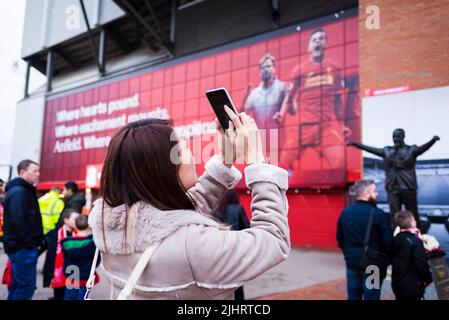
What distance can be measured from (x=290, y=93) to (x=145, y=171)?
427 inches

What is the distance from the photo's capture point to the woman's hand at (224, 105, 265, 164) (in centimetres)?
104

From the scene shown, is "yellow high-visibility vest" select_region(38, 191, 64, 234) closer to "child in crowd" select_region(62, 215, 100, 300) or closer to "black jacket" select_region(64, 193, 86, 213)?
"black jacket" select_region(64, 193, 86, 213)

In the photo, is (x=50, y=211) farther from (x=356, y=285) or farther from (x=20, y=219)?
(x=356, y=285)

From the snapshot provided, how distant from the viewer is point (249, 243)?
0.97m

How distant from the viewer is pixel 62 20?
2.32 meters

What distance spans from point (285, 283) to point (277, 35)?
846 centimetres

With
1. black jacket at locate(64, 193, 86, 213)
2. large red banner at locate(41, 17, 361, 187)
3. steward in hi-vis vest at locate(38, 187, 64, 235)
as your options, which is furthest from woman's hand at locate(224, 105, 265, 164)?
large red banner at locate(41, 17, 361, 187)

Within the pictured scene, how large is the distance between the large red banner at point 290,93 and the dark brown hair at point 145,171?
7.05 metres

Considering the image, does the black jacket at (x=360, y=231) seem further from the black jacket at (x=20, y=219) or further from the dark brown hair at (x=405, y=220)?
the black jacket at (x=20, y=219)

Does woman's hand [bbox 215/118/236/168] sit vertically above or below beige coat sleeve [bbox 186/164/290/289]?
above

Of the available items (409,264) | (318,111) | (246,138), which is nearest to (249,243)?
(246,138)

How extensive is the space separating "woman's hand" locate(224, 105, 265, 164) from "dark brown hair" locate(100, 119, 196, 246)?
0.20 meters

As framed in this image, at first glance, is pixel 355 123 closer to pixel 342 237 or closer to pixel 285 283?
pixel 285 283

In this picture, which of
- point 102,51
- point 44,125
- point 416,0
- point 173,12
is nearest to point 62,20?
point 416,0
